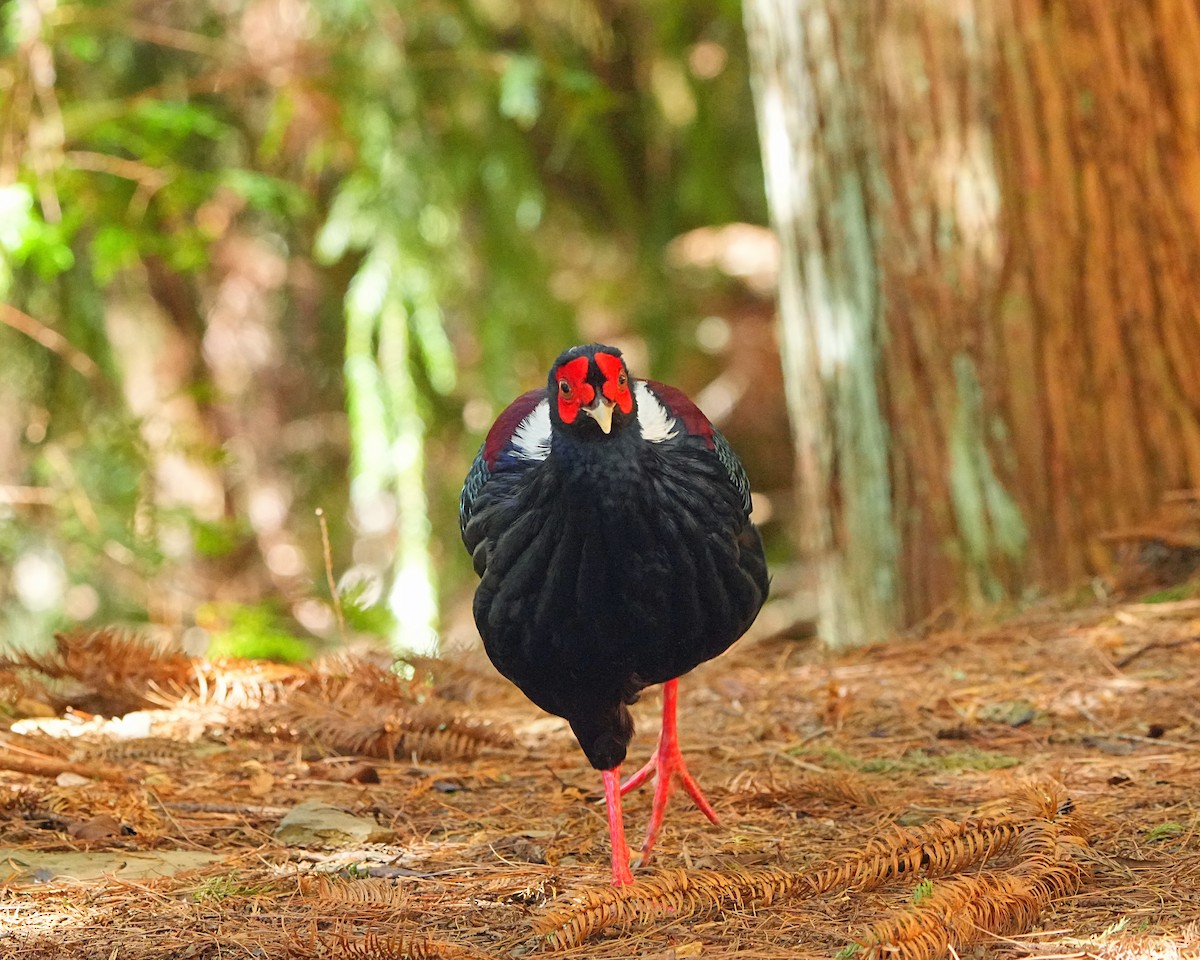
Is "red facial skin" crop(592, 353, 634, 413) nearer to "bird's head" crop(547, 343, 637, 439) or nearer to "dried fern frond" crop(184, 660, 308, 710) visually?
"bird's head" crop(547, 343, 637, 439)

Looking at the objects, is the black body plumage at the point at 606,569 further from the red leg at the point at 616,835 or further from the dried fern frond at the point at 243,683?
the dried fern frond at the point at 243,683

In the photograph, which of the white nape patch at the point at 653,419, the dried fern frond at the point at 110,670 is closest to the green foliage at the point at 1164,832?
the white nape patch at the point at 653,419

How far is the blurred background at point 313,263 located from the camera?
566 cm

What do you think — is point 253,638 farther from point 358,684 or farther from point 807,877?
point 807,877

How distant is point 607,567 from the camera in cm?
279

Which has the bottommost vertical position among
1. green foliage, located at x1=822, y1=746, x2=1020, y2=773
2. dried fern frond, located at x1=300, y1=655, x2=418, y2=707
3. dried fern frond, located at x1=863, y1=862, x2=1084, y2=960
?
dried fern frond, located at x1=863, y1=862, x2=1084, y2=960

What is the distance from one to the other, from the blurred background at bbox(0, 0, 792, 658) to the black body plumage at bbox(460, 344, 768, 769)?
1.35 meters

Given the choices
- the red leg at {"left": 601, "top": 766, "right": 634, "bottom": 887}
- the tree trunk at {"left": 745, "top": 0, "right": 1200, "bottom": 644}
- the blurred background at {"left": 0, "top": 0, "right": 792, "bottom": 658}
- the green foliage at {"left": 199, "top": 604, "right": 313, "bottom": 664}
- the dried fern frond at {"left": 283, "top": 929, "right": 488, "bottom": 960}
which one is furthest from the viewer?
the blurred background at {"left": 0, "top": 0, "right": 792, "bottom": 658}

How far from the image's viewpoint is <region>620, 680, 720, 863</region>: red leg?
2998mm

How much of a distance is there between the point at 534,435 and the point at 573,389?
0.41 metres

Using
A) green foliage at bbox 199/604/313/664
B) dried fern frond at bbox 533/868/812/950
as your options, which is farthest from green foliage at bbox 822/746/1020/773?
green foliage at bbox 199/604/313/664

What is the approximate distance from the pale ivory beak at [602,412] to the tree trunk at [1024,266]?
2.38 metres

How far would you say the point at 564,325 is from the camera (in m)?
6.75

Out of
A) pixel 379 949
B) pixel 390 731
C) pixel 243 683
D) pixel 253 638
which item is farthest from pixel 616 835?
pixel 253 638
